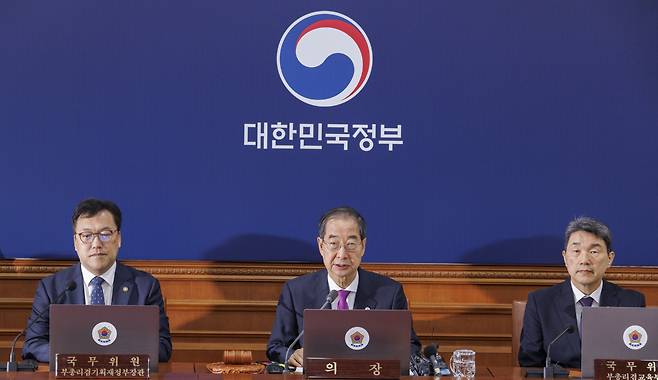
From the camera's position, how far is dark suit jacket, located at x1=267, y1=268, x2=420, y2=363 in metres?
4.21

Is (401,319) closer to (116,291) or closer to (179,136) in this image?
(116,291)

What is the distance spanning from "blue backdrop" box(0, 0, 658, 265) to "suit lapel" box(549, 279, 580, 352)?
24.8 inches

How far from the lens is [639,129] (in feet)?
16.1

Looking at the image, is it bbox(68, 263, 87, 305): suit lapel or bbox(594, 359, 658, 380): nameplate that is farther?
bbox(68, 263, 87, 305): suit lapel

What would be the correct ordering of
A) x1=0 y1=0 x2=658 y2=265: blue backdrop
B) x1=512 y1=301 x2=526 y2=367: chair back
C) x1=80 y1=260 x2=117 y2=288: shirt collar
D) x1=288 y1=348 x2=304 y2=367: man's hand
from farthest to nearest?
x1=0 y1=0 x2=658 y2=265: blue backdrop < x1=512 y1=301 x2=526 y2=367: chair back < x1=80 y1=260 x2=117 y2=288: shirt collar < x1=288 y1=348 x2=304 y2=367: man's hand

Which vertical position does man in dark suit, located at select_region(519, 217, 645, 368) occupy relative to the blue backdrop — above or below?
below

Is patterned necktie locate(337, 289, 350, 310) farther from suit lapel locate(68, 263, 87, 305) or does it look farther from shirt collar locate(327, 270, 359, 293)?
suit lapel locate(68, 263, 87, 305)

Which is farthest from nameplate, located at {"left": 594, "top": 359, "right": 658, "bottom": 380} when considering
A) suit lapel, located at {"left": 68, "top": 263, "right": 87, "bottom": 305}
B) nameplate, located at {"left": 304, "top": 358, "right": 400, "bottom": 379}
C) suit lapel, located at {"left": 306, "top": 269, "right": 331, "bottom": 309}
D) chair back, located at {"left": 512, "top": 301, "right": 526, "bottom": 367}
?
suit lapel, located at {"left": 68, "top": 263, "right": 87, "bottom": 305}

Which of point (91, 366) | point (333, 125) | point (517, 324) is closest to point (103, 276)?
point (91, 366)

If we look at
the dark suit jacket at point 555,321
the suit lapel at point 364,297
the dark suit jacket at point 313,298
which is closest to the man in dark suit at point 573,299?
the dark suit jacket at point 555,321

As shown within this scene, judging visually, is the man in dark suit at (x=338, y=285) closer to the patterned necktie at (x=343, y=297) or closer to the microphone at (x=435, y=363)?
the patterned necktie at (x=343, y=297)

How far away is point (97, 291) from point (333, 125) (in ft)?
4.25

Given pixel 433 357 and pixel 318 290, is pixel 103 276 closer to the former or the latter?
pixel 318 290

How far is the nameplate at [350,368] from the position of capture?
11.2 ft
